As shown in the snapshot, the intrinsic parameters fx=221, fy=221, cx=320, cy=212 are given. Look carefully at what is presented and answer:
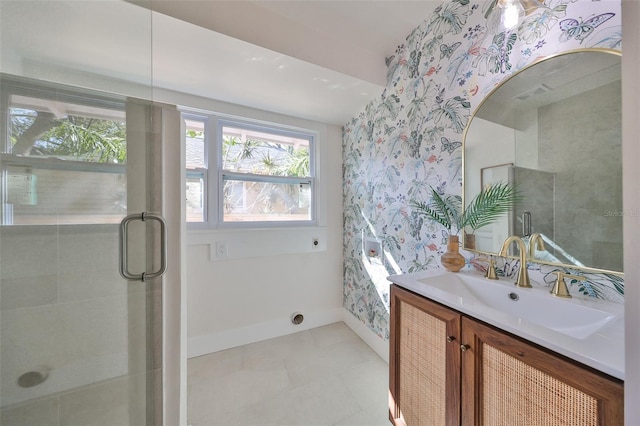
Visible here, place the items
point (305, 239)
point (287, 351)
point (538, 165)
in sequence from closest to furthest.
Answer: point (538, 165)
point (287, 351)
point (305, 239)

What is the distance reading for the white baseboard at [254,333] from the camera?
70.7 inches

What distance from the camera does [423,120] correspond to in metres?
1.41

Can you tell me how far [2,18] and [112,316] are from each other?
1.22 metres

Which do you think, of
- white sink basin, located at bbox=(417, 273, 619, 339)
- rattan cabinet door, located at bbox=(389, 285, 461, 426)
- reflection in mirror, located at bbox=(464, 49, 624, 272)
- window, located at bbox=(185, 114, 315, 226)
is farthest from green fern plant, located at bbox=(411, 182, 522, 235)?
window, located at bbox=(185, 114, 315, 226)

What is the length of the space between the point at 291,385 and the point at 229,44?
84.6 inches

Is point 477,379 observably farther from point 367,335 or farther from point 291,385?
point 367,335

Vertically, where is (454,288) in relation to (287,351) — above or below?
above

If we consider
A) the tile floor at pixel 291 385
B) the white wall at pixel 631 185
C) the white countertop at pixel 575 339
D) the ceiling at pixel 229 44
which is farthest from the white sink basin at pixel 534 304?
the ceiling at pixel 229 44

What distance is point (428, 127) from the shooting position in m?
1.38

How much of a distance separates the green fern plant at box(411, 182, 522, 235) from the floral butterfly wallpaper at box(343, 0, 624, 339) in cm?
7

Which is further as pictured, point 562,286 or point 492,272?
point 492,272

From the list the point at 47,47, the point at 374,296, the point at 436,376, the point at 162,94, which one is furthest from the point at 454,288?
the point at 162,94

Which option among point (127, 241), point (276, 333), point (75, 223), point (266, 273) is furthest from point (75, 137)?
point (276, 333)

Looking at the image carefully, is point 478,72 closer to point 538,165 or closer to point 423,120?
point 423,120
